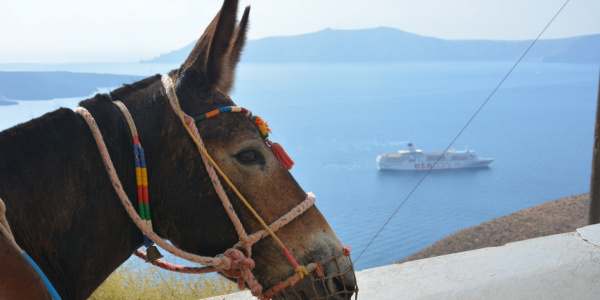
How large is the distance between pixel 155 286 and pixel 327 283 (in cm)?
263

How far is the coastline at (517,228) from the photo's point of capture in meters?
7.75

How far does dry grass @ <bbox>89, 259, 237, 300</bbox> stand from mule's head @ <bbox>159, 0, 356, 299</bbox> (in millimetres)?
→ 2115

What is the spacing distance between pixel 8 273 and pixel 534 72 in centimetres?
4360

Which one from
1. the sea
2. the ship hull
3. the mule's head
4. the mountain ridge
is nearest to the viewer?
the mule's head

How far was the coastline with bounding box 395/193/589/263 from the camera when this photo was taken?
25.4 ft

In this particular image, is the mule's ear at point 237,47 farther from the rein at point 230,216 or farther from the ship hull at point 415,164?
the ship hull at point 415,164

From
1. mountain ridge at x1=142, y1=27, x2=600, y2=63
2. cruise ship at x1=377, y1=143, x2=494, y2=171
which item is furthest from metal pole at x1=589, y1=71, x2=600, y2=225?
mountain ridge at x1=142, y1=27, x2=600, y2=63

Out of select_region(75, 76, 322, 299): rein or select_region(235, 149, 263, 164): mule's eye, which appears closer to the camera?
select_region(75, 76, 322, 299): rein

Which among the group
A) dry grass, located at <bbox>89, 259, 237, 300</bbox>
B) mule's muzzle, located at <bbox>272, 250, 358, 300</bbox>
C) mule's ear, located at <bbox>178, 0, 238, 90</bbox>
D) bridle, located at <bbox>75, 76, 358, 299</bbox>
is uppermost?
mule's ear, located at <bbox>178, 0, 238, 90</bbox>

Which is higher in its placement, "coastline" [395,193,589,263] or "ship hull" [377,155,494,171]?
"ship hull" [377,155,494,171]

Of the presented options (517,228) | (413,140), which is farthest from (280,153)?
(413,140)

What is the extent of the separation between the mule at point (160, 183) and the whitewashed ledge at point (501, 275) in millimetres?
1587

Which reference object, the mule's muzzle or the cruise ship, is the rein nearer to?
the mule's muzzle

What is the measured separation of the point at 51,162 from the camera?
1317mm
